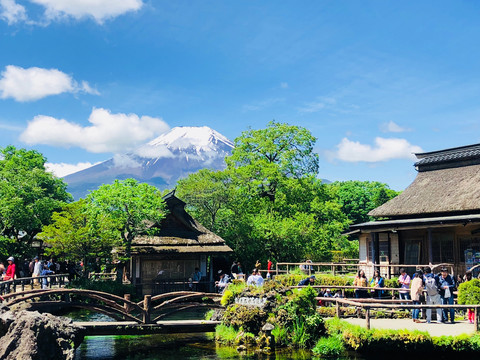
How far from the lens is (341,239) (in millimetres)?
44125

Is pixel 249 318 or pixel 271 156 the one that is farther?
pixel 271 156

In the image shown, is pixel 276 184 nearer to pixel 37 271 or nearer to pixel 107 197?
pixel 107 197

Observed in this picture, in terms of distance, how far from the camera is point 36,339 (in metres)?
12.2

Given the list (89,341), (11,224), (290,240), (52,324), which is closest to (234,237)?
(290,240)

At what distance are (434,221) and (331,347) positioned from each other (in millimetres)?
11822

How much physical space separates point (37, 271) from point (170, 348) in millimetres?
11289

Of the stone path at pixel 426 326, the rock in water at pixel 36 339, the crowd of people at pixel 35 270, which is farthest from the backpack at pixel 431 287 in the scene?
the crowd of people at pixel 35 270

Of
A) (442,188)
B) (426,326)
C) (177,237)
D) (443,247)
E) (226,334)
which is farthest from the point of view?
(177,237)

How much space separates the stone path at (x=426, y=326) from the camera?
592 inches

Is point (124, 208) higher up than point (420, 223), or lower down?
higher up

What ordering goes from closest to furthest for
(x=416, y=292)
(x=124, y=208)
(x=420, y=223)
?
1. (x=416, y=292)
2. (x=420, y=223)
3. (x=124, y=208)

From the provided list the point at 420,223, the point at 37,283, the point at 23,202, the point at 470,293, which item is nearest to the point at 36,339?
the point at 470,293

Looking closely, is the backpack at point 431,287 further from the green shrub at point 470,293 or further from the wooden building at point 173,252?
the wooden building at point 173,252

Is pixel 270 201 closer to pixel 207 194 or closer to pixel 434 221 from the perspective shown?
pixel 207 194
